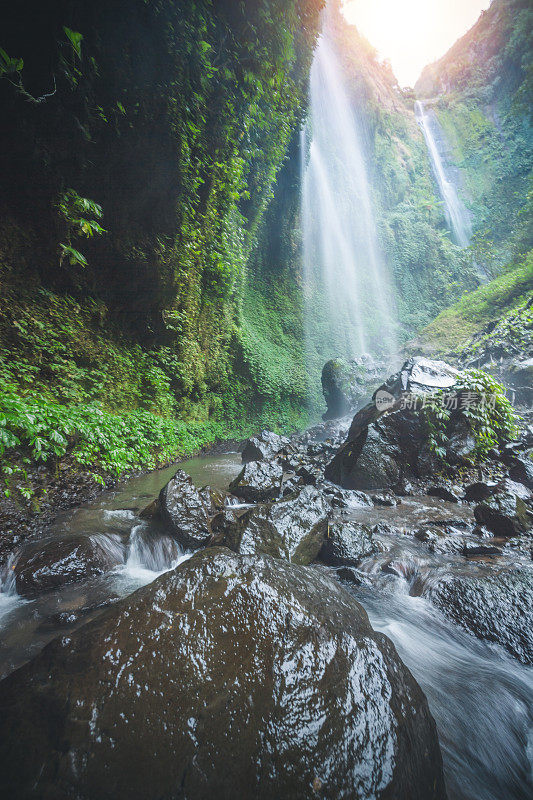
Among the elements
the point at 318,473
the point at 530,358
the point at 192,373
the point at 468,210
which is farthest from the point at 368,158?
the point at 318,473

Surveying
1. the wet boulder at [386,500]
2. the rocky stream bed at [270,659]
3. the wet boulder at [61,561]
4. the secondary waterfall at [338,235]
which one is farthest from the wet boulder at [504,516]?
the secondary waterfall at [338,235]

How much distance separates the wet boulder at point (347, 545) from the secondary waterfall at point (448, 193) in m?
32.2

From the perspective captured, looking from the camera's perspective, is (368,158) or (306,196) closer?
(306,196)

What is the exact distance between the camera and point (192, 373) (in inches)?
337

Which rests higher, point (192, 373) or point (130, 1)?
point (130, 1)

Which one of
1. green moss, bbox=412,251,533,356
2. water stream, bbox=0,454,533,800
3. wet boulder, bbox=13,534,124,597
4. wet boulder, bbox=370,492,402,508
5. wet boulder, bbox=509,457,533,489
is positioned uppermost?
green moss, bbox=412,251,533,356

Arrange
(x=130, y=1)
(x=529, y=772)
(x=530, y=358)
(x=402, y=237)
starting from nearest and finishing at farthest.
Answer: (x=529, y=772) → (x=130, y=1) → (x=530, y=358) → (x=402, y=237)

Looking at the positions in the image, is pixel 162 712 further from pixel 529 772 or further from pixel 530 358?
pixel 530 358

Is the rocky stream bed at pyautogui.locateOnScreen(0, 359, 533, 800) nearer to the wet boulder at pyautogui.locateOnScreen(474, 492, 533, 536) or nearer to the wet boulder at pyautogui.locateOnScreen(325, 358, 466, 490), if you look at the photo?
the wet boulder at pyautogui.locateOnScreen(474, 492, 533, 536)

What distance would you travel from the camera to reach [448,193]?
28.1 metres

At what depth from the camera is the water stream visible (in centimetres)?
167

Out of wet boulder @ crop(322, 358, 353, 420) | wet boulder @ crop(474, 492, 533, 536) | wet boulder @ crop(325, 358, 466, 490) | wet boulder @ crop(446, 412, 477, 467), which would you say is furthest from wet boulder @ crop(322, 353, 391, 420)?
wet boulder @ crop(474, 492, 533, 536)

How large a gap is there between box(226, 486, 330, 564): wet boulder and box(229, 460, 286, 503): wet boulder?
1.42 metres

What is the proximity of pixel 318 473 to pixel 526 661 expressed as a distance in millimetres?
4569
